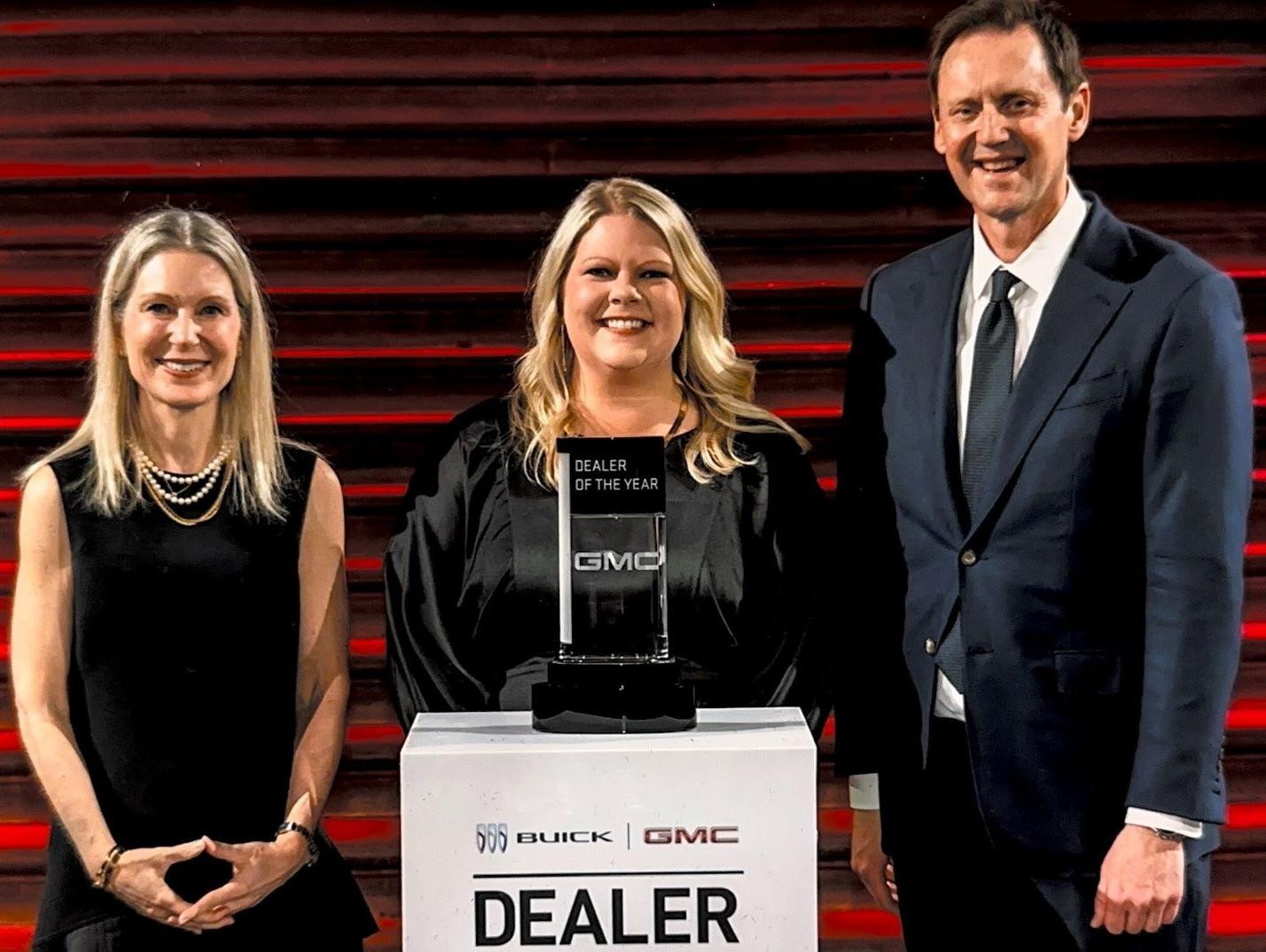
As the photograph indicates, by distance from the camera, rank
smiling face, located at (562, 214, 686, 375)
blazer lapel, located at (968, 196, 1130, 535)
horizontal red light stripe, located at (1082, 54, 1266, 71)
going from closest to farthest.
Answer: blazer lapel, located at (968, 196, 1130, 535)
smiling face, located at (562, 214, 686, 375)
horizontal red light stripe, located at (1082, 54, 1266, 71)

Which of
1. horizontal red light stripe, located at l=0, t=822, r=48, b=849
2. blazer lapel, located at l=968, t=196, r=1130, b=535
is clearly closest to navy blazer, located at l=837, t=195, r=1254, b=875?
blazer lapel, located at l=968, t=196, r=1130, b=535

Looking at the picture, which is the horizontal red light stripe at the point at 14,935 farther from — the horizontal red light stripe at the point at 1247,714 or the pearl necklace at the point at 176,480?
the horizontal red light stripe at the point at 1247,714

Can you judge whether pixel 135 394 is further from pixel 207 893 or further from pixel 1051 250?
pixel 1051 250

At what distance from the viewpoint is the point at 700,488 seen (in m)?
2.48

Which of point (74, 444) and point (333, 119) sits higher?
point (333, 119)

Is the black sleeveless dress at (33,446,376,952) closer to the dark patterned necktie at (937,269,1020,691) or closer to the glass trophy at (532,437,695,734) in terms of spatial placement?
the glass trophy at (532,437,695,734)

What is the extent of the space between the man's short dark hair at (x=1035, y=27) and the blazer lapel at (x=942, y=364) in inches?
11.0

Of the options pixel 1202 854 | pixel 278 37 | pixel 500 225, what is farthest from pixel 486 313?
pixel 1202 854

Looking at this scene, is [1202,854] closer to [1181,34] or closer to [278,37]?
[1181,34]

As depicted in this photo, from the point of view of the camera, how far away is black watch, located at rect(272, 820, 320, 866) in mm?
2375

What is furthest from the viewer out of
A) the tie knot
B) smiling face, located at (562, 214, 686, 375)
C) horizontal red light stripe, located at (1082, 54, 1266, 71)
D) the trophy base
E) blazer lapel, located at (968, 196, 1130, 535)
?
horizontal red light stripe, located at (1082, 54, 1266, 71)

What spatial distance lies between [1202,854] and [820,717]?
2.10 feet

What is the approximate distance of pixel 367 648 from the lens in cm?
314

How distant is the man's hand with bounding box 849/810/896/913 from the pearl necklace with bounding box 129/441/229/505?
118 cm
